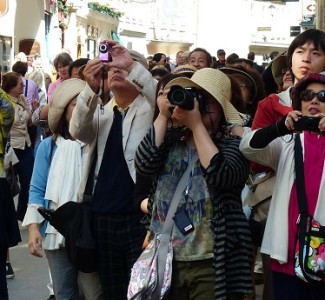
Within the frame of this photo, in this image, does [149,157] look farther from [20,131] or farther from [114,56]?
[20,131]

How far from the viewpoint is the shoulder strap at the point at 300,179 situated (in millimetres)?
3672

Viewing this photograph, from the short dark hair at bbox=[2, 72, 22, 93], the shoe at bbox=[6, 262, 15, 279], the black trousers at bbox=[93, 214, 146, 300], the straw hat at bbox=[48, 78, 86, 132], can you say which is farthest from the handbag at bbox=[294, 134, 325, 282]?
the short dark hair at bbox=[2, 72, 22, 93]

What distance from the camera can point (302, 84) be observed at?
3.84 meters

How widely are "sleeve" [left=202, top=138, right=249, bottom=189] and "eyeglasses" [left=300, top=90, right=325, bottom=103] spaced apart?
0.44 meters

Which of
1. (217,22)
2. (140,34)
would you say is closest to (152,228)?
(140,34)

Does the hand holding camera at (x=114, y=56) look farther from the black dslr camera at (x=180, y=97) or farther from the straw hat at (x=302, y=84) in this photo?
the straw hat at (x=302, y=84)

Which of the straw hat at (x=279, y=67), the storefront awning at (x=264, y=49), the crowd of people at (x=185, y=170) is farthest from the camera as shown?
the storefront awning at (x=264, y=49)

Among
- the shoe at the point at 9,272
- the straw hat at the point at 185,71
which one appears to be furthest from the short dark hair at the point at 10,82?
the straw hat at the point at 185,71

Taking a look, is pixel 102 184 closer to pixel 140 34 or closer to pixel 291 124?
pixel 291 124

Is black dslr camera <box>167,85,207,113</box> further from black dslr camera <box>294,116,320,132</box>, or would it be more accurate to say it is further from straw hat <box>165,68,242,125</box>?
black dslr camera <box>294,116,320,132</box>

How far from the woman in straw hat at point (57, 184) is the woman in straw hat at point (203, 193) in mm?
1290

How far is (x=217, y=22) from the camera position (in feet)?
141

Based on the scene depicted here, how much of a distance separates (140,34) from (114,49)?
36.2 m

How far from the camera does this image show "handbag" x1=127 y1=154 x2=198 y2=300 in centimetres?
357
